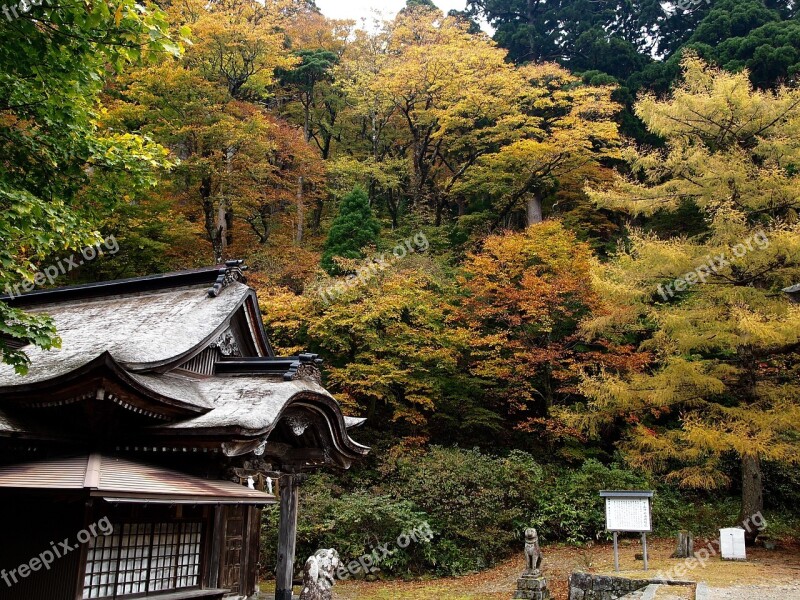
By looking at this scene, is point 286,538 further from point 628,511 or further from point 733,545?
point 733,545

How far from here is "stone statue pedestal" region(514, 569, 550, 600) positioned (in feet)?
36.3

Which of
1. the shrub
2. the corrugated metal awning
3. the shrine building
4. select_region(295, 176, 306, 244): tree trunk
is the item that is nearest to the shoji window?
the shrine building

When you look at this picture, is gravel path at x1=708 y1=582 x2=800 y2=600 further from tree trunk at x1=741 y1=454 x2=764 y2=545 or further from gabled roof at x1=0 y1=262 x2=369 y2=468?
gabled roof at x1=0 y1=262 x2=369 y2=468

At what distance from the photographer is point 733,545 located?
12.2m

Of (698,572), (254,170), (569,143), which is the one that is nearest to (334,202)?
(254,170)

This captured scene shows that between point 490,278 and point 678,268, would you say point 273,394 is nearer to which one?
point 678,268

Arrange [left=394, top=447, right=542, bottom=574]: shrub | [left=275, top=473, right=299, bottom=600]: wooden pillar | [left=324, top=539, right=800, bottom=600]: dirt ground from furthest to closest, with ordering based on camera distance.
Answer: [left=394, top=447, right=542, bottom=574]: shrub, [left=324, top=539, right=800, bottom=600]: dirt ground, [left=275, top=473, right=299, bottom=600]: wooden pillar

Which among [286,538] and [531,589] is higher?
[286,538]

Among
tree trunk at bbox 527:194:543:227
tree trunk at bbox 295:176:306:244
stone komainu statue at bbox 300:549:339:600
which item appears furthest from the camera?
tree trunk at bbox 295:176:306:244

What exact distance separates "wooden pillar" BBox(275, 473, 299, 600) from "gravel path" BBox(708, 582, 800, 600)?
6.55 metres

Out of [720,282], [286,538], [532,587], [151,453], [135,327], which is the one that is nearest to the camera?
[151,453]

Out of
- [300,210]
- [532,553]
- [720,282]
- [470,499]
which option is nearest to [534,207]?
[300,210]

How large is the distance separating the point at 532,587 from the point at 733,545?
175 inches

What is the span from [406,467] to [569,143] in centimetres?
1396
